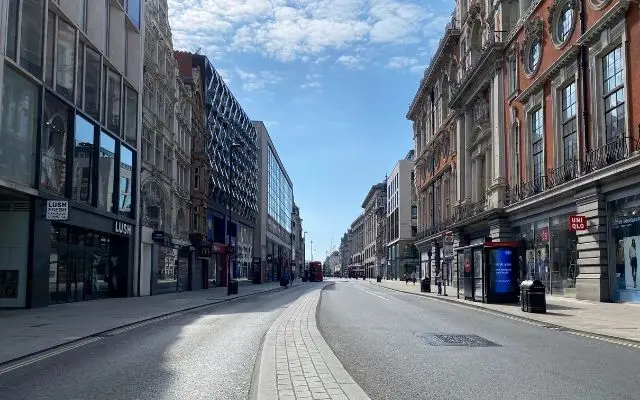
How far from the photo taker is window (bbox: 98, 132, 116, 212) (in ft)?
95.8

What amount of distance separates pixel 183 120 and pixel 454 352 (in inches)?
1516

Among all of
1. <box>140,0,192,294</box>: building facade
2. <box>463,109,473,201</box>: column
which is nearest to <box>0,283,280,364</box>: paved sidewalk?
<box>140,0,192,294</box>: building facade

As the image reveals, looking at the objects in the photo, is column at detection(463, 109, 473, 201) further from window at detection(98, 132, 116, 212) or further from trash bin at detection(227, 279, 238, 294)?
window at detection(98, 132, 116, 212)

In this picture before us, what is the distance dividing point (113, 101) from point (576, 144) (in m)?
23.2

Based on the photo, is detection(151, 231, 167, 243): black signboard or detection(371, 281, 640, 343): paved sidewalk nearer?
detection(371, 281, 640, 343): paved sidewalk

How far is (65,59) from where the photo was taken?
2522 centimetres

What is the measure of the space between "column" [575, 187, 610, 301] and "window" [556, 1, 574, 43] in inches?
352

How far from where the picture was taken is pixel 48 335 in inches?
548

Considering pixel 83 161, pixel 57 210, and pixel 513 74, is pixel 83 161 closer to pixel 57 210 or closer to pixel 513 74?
pixel 57 210

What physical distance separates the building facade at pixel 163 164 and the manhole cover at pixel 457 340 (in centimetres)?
2490

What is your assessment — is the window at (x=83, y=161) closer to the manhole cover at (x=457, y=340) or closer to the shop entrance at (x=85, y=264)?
the shop entrance at (x=85, y=264)

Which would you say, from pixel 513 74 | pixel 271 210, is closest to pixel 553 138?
pixel 513 74

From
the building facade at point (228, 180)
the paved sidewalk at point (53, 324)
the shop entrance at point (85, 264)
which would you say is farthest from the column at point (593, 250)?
the building facade at point (228, 180)

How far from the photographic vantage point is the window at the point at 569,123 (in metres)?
29.7
